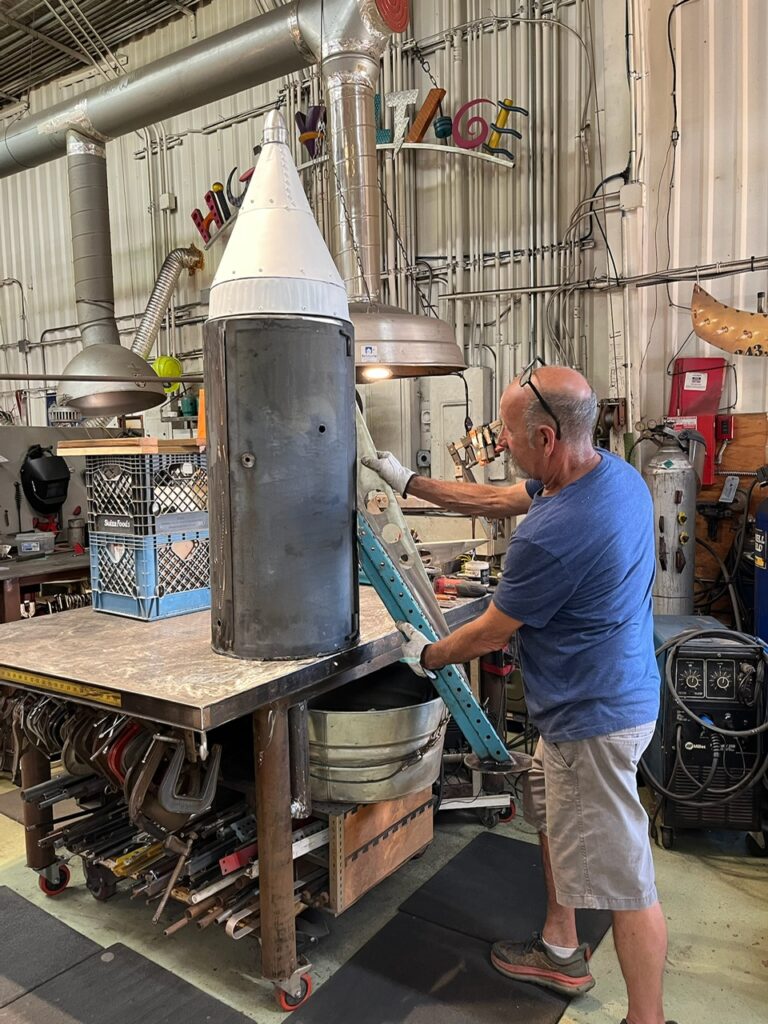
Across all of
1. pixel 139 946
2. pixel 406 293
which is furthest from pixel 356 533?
pixel 406 293

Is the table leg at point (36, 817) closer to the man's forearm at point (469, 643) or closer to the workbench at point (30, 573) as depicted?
the workbench at point (30, 573)

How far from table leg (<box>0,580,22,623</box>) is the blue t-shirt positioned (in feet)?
7.64

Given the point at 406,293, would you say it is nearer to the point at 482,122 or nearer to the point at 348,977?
the point at 482,122

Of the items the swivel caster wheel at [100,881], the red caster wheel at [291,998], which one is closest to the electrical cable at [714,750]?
the red caster wheel at [291,998]

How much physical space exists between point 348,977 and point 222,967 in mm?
325

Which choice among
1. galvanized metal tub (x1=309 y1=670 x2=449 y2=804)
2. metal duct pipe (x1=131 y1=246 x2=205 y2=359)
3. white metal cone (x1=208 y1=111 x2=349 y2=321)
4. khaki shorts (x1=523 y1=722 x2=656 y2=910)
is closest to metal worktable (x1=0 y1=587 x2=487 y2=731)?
galvanized metal tub (x1=309 y1=670 x2=449 y2=804)

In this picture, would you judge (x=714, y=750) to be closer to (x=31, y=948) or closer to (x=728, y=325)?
(x=728, y=325)

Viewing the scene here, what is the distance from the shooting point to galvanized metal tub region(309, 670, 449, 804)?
5.41ft

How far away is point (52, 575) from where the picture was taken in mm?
3148

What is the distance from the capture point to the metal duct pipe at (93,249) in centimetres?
420

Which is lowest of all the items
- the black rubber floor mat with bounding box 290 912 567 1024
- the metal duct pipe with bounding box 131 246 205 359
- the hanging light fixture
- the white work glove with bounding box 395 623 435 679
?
the black rubber floor mat with bounding box 290 912 567 1024

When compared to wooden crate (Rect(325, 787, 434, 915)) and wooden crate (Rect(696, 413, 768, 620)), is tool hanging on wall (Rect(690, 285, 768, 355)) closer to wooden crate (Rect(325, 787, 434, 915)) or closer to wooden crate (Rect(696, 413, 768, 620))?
wooden crate (Rect(696, 413, 768, 620))

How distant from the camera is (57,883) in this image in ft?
6.87

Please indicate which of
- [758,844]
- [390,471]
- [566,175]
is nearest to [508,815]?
[758,844]
